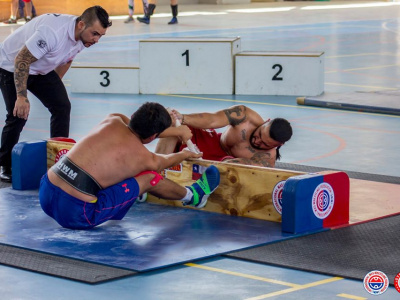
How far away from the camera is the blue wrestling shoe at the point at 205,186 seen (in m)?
6.89

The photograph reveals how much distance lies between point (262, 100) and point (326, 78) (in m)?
2.35

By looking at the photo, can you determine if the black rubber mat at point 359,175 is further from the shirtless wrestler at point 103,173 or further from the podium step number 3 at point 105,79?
the podium step number 3 at point 105,79

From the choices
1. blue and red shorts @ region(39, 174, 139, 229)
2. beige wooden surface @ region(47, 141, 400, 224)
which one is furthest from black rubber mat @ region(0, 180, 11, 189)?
blue and red shorts @ region(39, 174, 139, 229)

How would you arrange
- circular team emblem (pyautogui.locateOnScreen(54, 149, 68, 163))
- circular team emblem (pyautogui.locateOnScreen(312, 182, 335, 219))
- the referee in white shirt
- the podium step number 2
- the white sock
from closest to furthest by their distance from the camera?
circular team emblem (pyautogui.locateOnScreen(312, 182, 335, 219)) → the white sock → the referee in white shirt → circular team emblem (pyautogui.locateOnScreen(54, 149, 68, 163)) → the podium step number 2

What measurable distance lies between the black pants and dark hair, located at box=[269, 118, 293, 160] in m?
2.11

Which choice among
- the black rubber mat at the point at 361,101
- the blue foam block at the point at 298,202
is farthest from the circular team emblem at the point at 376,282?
the black rubber mat at the point at 361,101

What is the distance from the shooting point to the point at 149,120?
621cm

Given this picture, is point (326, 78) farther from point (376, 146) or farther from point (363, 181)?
point (363, 181)

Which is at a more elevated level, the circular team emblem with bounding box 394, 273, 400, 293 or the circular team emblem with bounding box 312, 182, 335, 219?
the circular team emblem with bounding box 312, 182, 335, 219

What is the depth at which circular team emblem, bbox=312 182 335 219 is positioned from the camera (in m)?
6.32

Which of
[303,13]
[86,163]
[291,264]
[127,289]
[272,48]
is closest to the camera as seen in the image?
[127,289]

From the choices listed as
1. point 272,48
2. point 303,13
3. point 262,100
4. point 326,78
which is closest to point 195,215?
point 262,100

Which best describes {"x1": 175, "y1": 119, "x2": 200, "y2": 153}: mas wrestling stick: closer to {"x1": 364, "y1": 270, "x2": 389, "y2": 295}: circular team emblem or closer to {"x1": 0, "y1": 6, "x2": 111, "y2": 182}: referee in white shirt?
{"x1": 0, "y1": 6, "x2": 111, "y2": 182}: referee in white shirt

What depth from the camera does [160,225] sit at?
6559 millimetres
